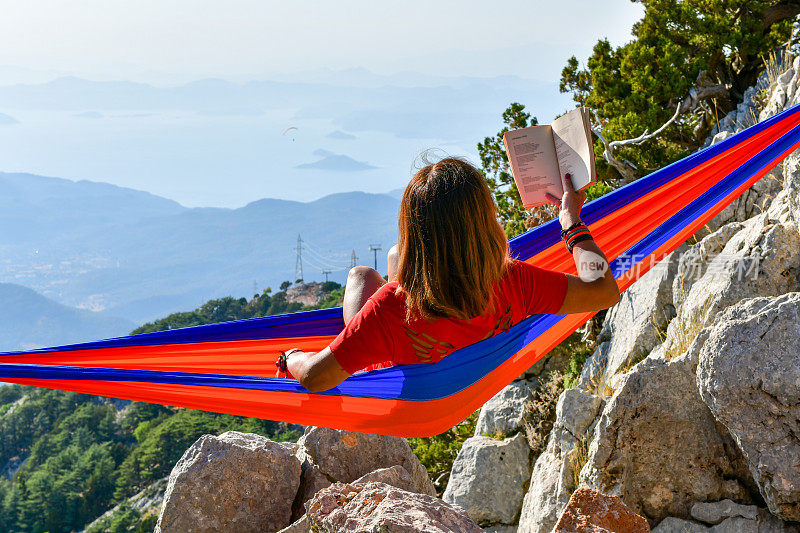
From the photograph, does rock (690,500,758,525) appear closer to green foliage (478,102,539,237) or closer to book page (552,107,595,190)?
book page (552,107,595,190)

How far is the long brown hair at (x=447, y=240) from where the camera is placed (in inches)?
55.7

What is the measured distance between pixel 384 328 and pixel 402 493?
84 centimetres

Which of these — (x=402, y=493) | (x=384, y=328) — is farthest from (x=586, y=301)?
(x=402, y=493)

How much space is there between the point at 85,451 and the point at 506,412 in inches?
1370

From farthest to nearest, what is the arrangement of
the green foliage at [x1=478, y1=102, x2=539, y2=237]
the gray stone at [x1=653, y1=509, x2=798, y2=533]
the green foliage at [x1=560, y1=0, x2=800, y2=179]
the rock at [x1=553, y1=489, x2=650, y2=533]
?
the green foliage at [x1=478, y1=102, x2=539, y2=237]
the green foliage at [x1=560, y1=0, x2=800, y2=179]
the gray stone at [x1=653, y1=509, x2=798, y2=533]
the rock at [x1=553, y1=489, x2=650, y2=533]

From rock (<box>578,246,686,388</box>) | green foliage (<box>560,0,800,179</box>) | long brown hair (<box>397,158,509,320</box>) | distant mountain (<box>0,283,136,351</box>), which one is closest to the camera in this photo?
long brown hair (<box>397,158,509,320</box>)

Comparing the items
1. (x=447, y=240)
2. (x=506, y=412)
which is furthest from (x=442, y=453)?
(x=447, y=240)

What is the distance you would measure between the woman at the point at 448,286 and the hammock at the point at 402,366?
0.19 meters

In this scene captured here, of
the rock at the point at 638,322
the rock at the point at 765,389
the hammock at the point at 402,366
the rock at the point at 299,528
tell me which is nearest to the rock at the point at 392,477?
the rock at the point at 299,528

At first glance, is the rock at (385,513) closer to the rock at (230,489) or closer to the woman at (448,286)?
the woman at (448,286)

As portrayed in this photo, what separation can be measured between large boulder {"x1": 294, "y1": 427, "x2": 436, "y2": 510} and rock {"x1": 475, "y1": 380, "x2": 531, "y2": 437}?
187 centimetres

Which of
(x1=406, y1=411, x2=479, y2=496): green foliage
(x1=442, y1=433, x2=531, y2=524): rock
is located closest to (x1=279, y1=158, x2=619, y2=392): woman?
(x1=442, y1=433, x2=531, y2=524): rock

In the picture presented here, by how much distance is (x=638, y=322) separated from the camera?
4.05m

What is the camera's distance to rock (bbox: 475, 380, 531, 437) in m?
5.09
